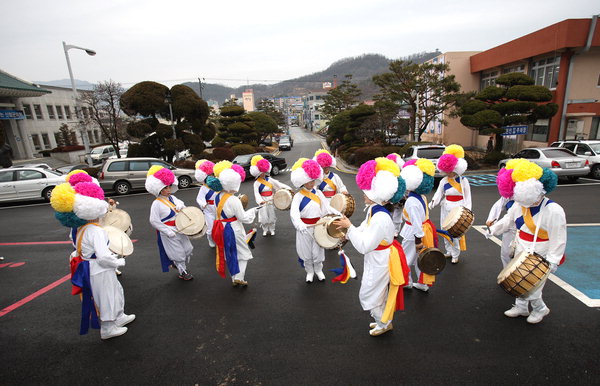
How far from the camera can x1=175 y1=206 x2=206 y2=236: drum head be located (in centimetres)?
487

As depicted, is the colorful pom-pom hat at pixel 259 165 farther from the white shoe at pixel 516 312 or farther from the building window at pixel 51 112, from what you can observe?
the building window at pixel 51 112

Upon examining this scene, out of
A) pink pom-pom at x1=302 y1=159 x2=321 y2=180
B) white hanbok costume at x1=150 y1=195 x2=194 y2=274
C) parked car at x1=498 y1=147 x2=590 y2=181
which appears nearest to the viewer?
pink pom-pom at x1=302 y1=159 x2=321 y2=180

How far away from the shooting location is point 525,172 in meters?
3.28

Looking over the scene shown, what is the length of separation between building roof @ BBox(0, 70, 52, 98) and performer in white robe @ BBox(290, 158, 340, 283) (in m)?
31.2

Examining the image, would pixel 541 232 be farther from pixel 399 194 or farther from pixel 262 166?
pixel 262 166

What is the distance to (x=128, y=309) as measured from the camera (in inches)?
176

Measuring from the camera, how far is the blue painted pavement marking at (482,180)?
1187 centimetres

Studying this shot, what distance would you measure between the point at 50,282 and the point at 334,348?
532 cm

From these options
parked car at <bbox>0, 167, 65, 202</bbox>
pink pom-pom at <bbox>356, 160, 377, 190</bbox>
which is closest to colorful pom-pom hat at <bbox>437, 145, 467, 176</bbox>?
pink pom-pom at <bbox>356, 160, 377, 190</bbox>

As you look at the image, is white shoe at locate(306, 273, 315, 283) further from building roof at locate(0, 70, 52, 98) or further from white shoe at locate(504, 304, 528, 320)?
building roof at locate(0, 70, 52, 98)

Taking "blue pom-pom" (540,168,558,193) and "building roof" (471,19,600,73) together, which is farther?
"building roof" (471,19,600,73)

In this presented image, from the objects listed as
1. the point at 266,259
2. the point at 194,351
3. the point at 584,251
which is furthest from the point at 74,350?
the point at 584,251

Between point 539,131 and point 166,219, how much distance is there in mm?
21806

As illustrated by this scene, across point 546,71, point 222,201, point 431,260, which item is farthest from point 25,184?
point 546,71
